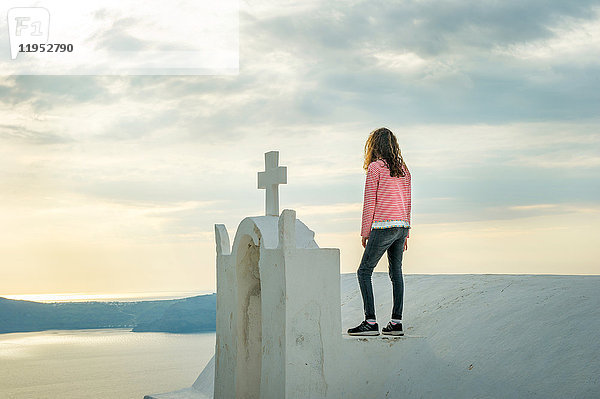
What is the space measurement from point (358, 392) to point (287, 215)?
1.93 meters

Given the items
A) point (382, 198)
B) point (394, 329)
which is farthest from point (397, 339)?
point (382, 198)

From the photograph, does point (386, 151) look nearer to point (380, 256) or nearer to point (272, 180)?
point (380, 256)

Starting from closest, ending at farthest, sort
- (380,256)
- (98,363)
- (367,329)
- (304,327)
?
(304,327) < (380,256) < (367,329) < (98,363)

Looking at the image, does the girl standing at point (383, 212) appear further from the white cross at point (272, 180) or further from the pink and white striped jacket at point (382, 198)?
the white cross at point (272, 180)

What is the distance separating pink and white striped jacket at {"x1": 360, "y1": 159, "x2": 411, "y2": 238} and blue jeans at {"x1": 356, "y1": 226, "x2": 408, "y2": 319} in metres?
0.09

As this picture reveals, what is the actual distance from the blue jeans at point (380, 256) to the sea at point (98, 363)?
2801 cm

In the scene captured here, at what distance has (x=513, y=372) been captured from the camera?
584 cm

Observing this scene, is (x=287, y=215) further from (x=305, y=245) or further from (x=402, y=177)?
(x=402, y=177)

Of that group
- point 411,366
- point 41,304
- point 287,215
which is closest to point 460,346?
point 411,366

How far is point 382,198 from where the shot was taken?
22.0 feet

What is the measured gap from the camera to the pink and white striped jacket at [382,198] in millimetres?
6699

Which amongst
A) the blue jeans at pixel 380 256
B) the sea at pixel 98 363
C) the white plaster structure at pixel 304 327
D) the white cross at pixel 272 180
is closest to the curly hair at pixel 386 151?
the blue jeans at pixel 380 256

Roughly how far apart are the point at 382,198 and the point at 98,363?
62063mm

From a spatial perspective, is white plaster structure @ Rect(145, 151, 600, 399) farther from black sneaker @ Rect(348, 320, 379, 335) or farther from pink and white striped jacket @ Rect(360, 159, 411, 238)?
pink and white striped jacket @ Rect(360, 159, 411, 238)
